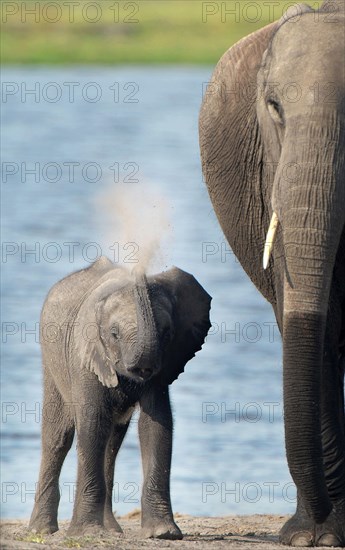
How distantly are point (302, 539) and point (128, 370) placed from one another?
3.11 feet

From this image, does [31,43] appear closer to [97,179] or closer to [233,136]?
[97,179]

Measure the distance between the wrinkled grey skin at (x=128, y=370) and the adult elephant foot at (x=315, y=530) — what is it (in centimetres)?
48

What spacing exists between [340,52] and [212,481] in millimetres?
3449

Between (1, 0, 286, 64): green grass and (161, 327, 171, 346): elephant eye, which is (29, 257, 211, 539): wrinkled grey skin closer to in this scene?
(161, 327, 171, 346): elephant eye

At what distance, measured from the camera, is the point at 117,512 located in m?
8.75

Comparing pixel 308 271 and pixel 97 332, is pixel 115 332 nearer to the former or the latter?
pixel 97 332

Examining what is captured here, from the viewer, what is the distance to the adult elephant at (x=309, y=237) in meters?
6.27

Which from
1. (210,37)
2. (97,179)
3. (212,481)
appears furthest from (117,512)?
(210,37)

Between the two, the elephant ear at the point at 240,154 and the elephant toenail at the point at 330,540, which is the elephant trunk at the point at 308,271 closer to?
the elephant toenail at the point at 330,540

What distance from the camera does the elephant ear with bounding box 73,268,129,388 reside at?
7.12 m

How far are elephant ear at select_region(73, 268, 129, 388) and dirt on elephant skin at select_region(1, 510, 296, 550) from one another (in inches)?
26.0

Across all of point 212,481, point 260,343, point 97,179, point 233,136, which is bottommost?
point 97,179

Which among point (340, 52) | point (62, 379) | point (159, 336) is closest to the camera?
point (340, 52)

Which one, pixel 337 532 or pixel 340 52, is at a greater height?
pixel 340 52
